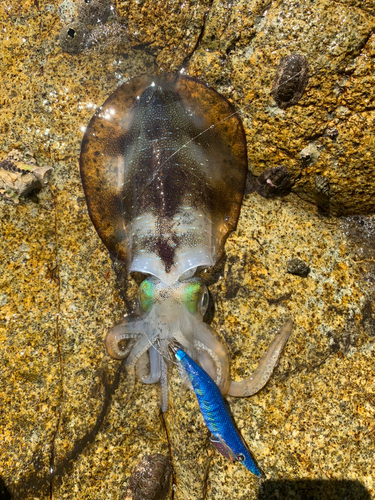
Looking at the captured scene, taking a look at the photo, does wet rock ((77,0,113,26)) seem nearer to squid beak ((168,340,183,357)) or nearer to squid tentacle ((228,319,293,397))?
squid beak ((168,340,183,357))

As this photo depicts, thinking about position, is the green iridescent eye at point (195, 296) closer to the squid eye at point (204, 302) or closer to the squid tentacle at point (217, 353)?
the squid eye at point (204, 302)

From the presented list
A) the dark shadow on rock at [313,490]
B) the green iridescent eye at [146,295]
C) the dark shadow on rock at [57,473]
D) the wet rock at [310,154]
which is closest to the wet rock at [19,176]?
the green iridescent eye at [146,295]

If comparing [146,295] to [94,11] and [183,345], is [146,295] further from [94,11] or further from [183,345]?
[94,11]

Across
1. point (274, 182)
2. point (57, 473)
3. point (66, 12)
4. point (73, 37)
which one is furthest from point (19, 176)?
point (57, 473)

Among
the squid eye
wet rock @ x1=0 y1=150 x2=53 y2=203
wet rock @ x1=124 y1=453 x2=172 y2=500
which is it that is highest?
wet rock @ x1=0 y1=150 x2=53 y2=203

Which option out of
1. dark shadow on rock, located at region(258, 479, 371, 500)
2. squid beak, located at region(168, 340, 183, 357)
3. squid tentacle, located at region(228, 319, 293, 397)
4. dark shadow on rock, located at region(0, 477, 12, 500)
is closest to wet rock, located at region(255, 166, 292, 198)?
squid tentacle, located at region(228, 319, 293, 397)

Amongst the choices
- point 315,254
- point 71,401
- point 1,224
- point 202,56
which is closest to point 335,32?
→ point 202,56
